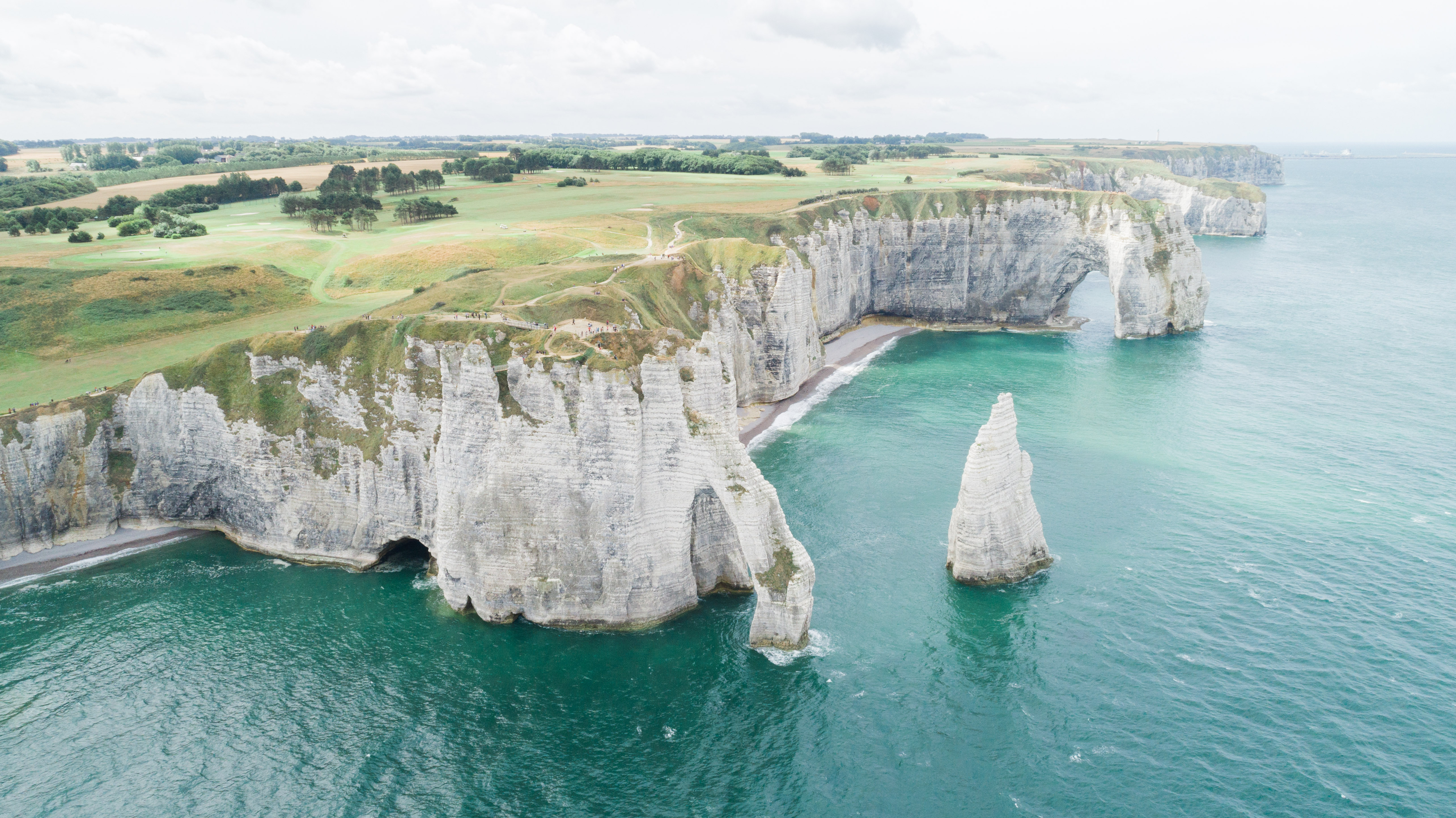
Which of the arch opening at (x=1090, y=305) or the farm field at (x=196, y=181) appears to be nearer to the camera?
the arch opening at (x=1090, y=305)

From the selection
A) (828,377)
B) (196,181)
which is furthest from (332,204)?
(828,377)

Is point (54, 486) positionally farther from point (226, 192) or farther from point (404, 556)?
point (226, 192)

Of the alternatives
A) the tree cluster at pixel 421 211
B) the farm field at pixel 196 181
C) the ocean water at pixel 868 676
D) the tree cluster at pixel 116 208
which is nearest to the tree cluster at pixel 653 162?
the farm field at pixel 196 181

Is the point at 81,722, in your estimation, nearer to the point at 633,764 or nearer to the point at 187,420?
the point at 187,420

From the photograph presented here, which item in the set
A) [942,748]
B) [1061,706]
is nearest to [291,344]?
[942,748]

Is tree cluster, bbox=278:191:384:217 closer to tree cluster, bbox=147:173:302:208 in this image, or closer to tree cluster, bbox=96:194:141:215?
tree cluster, bbox=147:173:302:208

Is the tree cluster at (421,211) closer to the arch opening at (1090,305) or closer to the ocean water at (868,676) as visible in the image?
the ocean water at (868,676)

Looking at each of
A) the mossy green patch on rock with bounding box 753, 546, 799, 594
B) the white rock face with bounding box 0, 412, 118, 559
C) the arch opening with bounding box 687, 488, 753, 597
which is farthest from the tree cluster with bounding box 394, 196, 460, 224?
the mossy green patch on rock with bounding box 753, 546, 799, 594

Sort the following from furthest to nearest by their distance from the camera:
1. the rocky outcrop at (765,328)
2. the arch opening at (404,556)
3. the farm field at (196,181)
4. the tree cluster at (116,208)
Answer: the farm field at (196,181) < the tree cluster at (116,208) < the rocky outcrop at (765,328) < the arch opening at (404,556)
